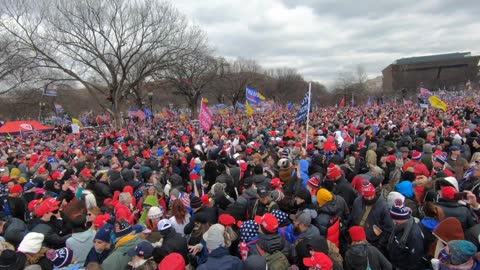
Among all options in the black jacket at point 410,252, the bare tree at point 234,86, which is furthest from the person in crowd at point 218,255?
the bare tree at point 234,86

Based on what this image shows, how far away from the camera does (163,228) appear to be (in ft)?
14.1

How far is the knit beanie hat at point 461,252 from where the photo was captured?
3.09 m

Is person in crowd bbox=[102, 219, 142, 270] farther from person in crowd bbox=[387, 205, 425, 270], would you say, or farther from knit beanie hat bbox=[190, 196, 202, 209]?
person in crowd bbox=[387, 205, 425, 270]

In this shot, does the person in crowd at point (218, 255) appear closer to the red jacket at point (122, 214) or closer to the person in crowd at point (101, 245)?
the person in crowd at point (101, 245)

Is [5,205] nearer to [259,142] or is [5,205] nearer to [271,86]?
[259,142]

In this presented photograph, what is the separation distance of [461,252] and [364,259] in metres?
0.88

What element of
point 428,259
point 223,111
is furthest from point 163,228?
point 223,111

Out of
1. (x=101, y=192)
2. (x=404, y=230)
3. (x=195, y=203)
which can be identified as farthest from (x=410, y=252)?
(x=101, y=192)

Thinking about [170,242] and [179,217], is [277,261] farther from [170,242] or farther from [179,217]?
[179,217]

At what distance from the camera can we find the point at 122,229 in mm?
4543

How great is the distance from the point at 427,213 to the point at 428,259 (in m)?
0.58

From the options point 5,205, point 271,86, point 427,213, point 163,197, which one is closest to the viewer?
point 427,213

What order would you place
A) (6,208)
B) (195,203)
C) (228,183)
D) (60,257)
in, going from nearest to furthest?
1. (60,257)
2. (195,203)
3. (6,208)
4. (228,183)

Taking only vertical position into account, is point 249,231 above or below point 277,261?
above
